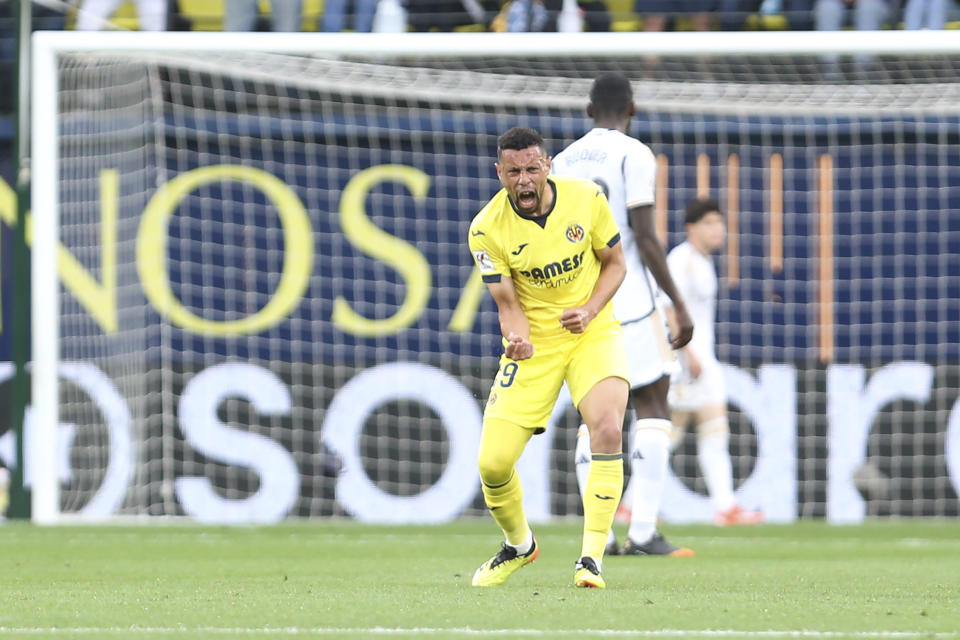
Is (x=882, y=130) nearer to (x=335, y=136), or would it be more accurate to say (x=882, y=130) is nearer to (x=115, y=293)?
(x=335, y=136)

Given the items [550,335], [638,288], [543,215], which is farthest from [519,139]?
[638,288]

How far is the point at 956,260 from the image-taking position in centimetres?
1157

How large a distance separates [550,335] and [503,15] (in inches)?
236

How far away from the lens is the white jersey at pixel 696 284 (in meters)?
9.35

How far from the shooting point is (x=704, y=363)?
9.48 meters

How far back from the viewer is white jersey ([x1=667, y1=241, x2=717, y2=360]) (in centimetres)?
935

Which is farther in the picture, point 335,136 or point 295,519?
point 335,136

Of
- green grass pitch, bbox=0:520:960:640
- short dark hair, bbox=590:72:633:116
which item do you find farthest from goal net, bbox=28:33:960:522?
short dark hair, bbox=590:72:633:116

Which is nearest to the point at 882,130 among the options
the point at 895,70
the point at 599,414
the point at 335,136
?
the point at 895,70

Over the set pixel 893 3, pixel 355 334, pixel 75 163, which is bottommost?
pixel 355 334

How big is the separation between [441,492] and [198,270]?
2.29 metres

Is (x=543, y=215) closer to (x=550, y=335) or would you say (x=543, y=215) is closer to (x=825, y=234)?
(x=550, y=335)

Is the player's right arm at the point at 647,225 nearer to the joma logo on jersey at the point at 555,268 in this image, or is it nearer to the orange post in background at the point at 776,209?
the joma logo on jersey at the point at 555,268

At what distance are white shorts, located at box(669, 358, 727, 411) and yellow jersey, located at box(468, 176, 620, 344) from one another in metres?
3.68
